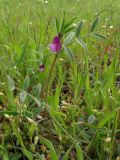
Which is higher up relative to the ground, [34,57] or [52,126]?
[34,57]

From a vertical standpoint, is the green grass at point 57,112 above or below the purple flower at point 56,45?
below

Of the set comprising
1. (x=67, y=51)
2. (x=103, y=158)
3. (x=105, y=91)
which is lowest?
(x=103, y=158)

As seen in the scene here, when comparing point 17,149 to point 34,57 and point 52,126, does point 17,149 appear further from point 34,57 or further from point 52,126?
point 34,57

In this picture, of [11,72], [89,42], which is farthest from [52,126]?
[89,42]

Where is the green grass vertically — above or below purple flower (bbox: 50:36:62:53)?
below

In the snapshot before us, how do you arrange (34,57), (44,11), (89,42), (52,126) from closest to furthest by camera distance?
(52,126) < (34,57) < (89,42) < (44,11)

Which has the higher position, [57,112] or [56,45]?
[56,45]

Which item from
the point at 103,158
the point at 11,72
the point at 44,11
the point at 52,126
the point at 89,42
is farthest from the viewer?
the point at 44,11

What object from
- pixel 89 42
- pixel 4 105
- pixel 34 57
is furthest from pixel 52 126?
pixel 89 42

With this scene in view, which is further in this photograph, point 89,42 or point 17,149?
point 89,42
